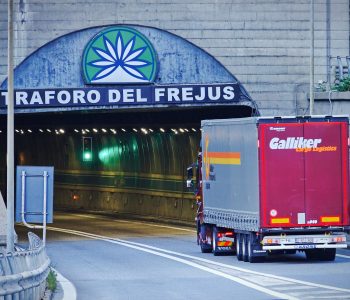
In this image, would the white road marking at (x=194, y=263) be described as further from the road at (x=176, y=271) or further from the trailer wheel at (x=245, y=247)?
the trailer wheel at (x=245, y=247)

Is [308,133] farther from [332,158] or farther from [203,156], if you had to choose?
[203,156]

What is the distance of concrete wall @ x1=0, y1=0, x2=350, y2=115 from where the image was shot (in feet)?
167

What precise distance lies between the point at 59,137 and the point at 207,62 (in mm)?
29229

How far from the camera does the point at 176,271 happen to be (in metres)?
32.4

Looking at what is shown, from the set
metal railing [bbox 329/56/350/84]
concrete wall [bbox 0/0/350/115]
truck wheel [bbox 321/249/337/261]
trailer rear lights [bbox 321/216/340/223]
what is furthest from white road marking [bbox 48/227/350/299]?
metal railing [bbox 329/56/350/84]

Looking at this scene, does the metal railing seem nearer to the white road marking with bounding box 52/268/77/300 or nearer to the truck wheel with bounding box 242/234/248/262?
the truck wheel with bounding box 242/234/248/262

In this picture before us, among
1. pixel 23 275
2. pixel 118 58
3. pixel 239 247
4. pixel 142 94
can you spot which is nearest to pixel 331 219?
pixel 239 247

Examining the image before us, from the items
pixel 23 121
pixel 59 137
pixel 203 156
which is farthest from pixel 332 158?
pixel 59 137

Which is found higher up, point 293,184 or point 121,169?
point 121,169

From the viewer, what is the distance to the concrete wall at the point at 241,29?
50750mm

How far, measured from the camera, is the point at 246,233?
34.9m

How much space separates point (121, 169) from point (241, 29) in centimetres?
2202

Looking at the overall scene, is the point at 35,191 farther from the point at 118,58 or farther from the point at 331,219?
the point at 118,58

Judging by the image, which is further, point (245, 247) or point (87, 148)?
point (87, 148)
